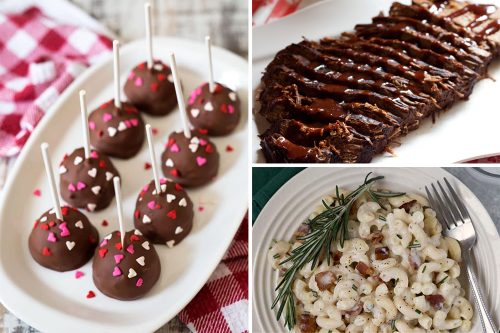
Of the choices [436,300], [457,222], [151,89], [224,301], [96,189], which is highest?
[457,222]

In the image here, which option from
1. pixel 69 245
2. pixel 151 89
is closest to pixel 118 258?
pixel 69 245

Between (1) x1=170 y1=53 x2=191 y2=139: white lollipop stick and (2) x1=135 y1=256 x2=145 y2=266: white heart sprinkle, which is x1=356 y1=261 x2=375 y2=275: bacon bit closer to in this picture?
(2) x1=135 y1=256 x2=145 y2=266: white heart sprinkle

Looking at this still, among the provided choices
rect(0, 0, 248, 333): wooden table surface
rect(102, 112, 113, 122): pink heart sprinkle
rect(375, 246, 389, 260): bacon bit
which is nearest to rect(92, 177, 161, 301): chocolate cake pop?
rect(102, 112, 113, 122): pink heart sprinkle

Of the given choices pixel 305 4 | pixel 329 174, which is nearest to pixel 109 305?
pixel 329 174

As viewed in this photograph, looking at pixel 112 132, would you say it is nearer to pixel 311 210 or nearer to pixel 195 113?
pixel 195 113

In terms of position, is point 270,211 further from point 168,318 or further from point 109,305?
point 109,305

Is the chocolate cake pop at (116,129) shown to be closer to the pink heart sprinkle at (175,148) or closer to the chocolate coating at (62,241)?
the pink heart sprinkle at (175,148)

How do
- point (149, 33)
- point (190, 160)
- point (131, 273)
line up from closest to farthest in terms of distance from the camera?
1. point (131, 273)
2. point (190, 160)
3. point (149, 33)
